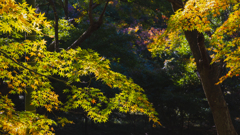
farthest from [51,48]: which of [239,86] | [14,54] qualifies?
[239,86]

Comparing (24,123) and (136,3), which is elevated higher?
(136,3)

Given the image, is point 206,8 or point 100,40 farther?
point 100,40

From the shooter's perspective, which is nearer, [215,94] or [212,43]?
[212,43]

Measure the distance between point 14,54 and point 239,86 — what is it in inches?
343

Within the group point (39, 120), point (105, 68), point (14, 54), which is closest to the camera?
point (39, 120)

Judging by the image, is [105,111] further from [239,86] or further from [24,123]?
[239,86]

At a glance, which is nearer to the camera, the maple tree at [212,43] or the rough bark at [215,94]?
the maple tree at [212,43]

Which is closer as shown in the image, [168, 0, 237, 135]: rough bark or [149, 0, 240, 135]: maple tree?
[149, 0, 240, 135]: maple tree

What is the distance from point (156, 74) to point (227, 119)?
15.5 feet

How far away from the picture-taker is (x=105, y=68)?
3.45 m

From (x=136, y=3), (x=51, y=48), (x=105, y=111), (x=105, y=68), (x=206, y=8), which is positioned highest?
(x=136, y=3)

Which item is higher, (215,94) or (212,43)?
(212,43)

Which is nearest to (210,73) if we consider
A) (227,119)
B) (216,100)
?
(216,100)

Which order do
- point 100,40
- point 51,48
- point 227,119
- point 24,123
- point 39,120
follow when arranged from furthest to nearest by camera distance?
point 100,40, point 51,48, point 227,119, point 39,120, point 24,123
